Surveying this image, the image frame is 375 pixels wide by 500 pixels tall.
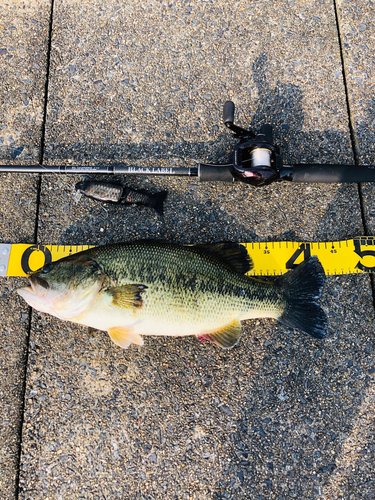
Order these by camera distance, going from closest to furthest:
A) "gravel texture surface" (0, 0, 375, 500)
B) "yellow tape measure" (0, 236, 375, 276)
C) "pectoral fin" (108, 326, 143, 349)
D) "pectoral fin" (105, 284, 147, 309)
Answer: "pectoral fin" (105, 284, 147, 309) → "pectoral fin" (108, 326, 143, 349) → "gravel texture surface" (0, 0, 375, 500) → "yellow tape measure" (0, 236, 375, 276)

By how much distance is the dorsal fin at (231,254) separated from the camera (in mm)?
2664

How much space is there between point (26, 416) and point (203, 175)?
98.4 inches

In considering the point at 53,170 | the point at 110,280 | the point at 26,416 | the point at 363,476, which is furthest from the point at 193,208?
the point at 363,476

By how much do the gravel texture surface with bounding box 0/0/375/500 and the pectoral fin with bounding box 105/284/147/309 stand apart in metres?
0.56

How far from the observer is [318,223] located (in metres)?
3.03

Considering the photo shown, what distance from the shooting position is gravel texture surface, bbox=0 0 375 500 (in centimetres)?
263

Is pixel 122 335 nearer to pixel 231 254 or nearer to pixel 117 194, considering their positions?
pixel 231 254

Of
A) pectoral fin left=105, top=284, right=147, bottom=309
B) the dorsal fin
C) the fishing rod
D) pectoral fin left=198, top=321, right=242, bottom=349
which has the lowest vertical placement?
pectoral fin left=198, top=321, right=242, bottom=349

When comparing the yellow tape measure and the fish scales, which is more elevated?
the yellow tape measure

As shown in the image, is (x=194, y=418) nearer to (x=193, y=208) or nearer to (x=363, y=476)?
(x=363, y=476)

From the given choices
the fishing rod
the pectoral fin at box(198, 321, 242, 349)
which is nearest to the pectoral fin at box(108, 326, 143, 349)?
the pectoral fin at box(198, 321, 242, 349)

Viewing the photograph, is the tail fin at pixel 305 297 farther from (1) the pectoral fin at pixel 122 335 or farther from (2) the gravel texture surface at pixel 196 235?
(1) the pectoral fin at pixel 122 335

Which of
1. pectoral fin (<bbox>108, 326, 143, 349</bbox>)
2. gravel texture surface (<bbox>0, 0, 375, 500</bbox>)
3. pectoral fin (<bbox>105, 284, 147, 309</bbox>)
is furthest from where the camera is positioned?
gravel texture surface (<bbox>0, 0, 375, 500</bbox>)

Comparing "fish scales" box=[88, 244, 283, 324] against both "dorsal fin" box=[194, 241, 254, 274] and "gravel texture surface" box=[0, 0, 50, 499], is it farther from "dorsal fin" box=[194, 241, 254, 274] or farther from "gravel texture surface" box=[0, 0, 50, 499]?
"gravel texture surface" box=[0, 0, 50, 499]
